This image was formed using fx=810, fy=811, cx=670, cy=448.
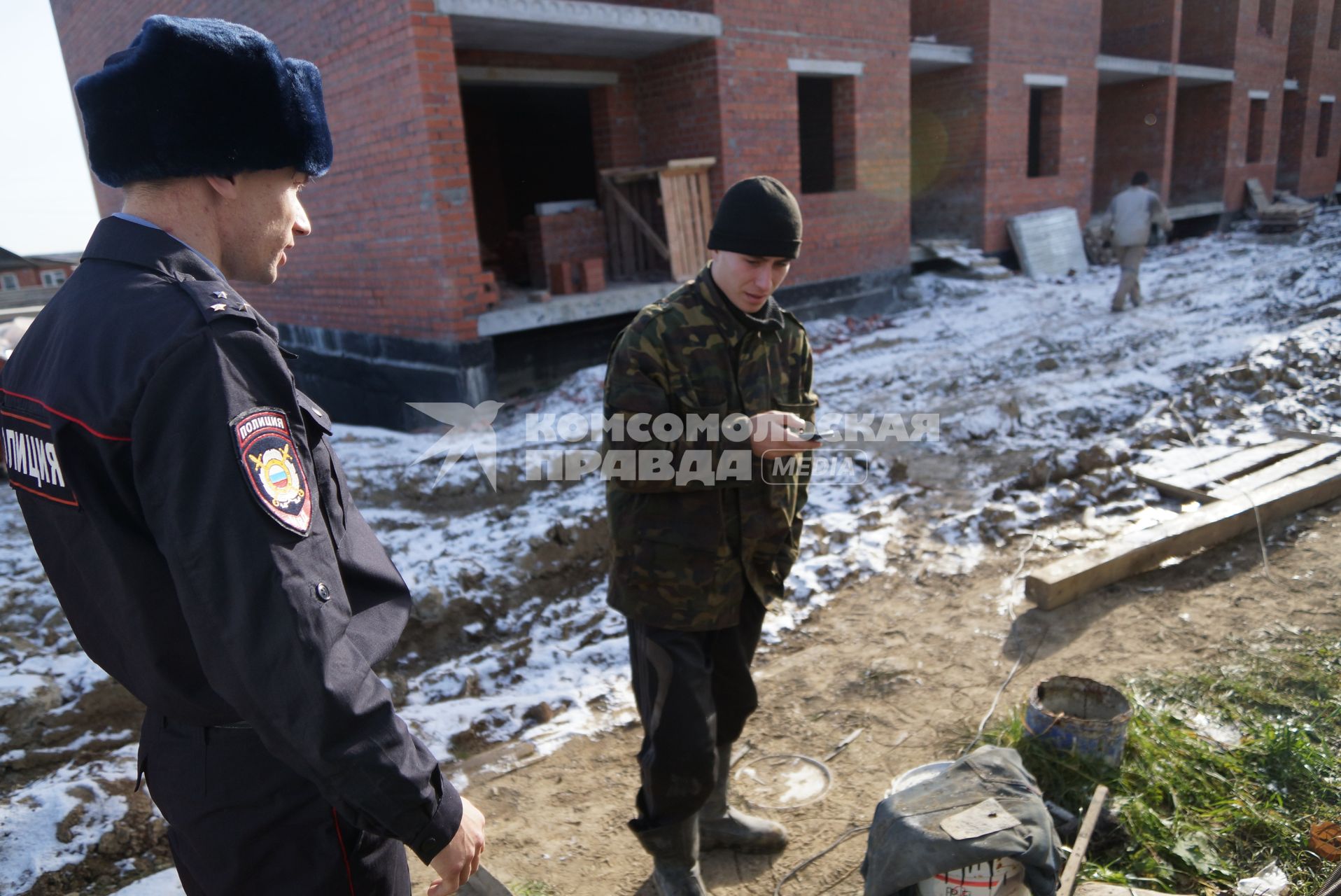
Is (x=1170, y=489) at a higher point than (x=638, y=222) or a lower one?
lower

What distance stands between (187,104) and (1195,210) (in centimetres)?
2220

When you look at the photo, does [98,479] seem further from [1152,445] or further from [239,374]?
[1152,445]

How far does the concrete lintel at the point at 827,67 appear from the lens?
9836mm

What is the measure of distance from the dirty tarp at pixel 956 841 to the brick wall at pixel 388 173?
6261 mm

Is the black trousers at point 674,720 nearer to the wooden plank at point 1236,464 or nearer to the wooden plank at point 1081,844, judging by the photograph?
the wooden plank at point 1081,844

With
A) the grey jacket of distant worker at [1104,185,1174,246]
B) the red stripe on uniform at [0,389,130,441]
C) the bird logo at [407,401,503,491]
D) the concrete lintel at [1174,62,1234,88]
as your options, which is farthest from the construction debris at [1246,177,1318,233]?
the red stripe on uniform at [0,389,130,441]

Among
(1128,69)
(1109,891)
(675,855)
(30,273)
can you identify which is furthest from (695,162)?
(1128,69)

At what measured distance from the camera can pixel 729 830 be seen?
2.59 meters

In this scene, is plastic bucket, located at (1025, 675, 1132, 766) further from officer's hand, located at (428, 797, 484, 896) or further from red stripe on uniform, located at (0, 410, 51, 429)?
red stripe on uniform, located at (0, 410, 51, 429)

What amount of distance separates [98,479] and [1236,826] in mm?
3007

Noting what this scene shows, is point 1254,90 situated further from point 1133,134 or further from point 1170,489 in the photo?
point 1170,489

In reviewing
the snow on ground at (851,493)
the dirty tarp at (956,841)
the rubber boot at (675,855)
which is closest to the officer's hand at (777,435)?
the dirty tarp at (956,841)

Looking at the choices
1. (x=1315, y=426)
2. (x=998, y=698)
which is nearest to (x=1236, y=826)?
(x=998, y=698)

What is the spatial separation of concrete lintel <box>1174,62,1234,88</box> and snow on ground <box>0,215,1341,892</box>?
9582 mm
